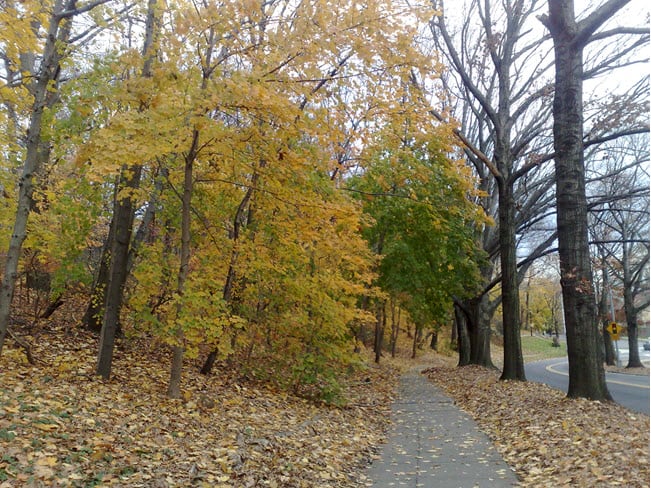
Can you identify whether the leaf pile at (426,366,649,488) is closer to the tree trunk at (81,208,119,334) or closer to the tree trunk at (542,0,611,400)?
the tree trunk at (542,0,611,400)

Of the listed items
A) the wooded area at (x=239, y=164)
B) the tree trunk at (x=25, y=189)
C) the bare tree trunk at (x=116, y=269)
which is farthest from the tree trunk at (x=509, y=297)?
the tree trunk at (x=25, y=189)

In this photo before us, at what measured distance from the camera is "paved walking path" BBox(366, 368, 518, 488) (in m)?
5.80

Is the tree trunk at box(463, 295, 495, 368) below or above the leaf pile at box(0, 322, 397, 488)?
above

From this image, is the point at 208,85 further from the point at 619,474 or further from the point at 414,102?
the point at 619,474

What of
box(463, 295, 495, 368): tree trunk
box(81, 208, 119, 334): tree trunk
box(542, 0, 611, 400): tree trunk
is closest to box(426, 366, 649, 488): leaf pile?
box(542, 0, 611, 400): tree trunk

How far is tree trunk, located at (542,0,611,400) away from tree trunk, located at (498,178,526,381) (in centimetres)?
473


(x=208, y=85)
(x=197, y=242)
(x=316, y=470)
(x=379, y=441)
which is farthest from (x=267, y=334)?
(x=208, y=85)

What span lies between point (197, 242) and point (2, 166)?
12.5 feet

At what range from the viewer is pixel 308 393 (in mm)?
10953

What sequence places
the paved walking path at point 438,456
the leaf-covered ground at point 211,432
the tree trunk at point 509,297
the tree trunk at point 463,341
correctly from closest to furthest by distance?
1. the leaf-covered ground at point 211,432
2. the paved walking path at point 438,456
3. the tree trunk at point 509,297
4. the tree trunk at point 463,341

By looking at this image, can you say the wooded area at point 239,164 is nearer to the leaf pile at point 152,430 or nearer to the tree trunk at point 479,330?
the leaf pile at point 152,430

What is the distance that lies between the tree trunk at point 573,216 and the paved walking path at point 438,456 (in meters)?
2.05

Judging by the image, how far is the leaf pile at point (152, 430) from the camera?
4508mm

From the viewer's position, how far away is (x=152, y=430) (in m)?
5.93
